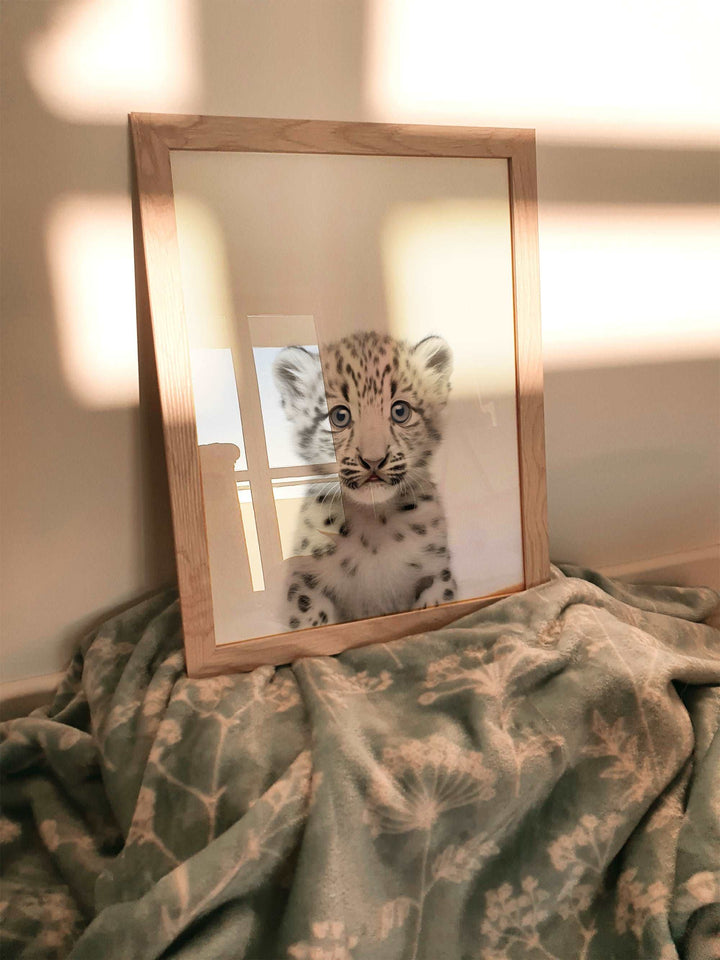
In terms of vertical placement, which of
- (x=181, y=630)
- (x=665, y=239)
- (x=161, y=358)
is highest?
(x=665, y=239)

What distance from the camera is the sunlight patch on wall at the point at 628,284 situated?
1532 mm

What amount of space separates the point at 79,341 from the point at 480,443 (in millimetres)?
719

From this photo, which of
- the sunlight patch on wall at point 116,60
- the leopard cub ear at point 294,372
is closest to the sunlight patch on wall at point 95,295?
the sunlight patch on wall at point 116,60

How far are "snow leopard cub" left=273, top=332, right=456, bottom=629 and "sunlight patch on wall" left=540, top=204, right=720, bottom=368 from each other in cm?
36

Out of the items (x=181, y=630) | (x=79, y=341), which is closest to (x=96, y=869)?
(x=181, y=630)

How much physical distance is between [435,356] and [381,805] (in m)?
0.74

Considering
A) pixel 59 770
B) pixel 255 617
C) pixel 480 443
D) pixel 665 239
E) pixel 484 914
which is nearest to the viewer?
pixel 484 914

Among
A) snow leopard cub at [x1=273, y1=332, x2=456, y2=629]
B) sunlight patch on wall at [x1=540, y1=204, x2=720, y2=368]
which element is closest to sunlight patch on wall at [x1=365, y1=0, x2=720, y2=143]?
sunlight patch on wall at [x1=540, y1=204, x2=720, y2=368]

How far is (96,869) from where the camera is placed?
101 cm

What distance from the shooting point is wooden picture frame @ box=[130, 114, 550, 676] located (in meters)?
1.17

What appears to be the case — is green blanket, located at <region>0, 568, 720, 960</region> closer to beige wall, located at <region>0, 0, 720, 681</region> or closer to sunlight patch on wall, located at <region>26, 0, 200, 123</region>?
beige wall, located at <region>0, 0, 720, 681</region>

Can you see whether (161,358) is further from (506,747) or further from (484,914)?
(484,914)

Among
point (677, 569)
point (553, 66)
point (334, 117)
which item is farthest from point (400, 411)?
point (677, 569)

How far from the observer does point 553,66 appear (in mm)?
1449
